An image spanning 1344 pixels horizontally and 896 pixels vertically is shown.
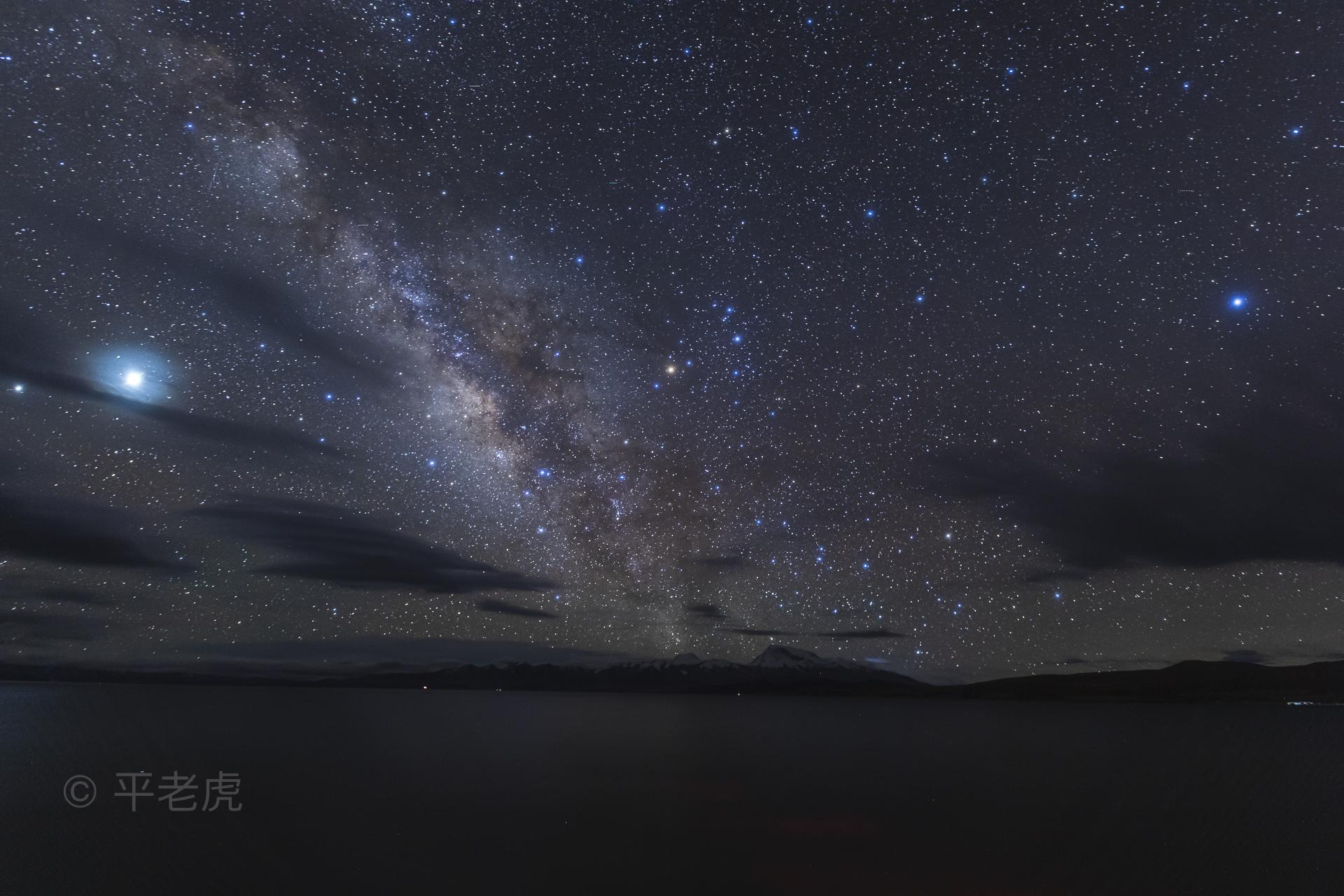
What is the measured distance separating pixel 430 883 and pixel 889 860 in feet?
27.6

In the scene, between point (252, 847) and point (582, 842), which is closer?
point (252, 847)

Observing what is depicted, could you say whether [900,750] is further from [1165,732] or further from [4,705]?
[4,705]

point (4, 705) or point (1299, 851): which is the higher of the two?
point (1299, 851)

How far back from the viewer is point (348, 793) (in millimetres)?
22078

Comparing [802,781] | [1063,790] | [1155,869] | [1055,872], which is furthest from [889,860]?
[1063,790]

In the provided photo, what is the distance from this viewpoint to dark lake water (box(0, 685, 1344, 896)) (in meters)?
12.7

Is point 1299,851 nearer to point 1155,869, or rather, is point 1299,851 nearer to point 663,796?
point 1155,869

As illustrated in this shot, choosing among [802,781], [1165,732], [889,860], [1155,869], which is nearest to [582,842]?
[889,860]

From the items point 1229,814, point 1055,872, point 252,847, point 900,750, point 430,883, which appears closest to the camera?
point 430,883

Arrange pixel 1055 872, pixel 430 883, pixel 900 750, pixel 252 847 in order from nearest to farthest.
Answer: pixel 430 883 < pixel 1055 872 < pixel 252 847 < pixel 900 750

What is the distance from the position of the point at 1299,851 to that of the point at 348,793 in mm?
24652

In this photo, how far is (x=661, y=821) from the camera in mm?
18594

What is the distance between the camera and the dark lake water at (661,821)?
12.7 metres

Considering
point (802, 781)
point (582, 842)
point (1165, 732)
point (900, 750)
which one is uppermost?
point (582, 842)
